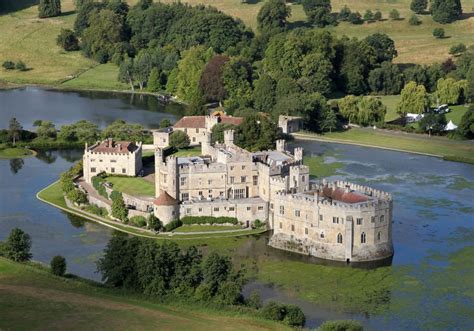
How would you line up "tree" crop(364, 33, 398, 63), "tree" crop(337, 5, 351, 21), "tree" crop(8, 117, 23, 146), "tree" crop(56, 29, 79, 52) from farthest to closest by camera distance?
"tree" crop(56, 29, 79, 52) < "tree" crop(337, 5, 351, 21) < "tree" crop(364, 33, 398, 63) < "tree" crop(8, 117, 23, 146)

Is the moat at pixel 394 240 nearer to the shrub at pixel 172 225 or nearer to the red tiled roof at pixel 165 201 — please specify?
the shrub at pixel 172 225

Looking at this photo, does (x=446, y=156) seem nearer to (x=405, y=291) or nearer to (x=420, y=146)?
(x=420, y=146)

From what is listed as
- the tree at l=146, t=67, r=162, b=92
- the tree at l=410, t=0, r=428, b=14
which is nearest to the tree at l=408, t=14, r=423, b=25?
the tree at l=410, t=0, r=428, b=14

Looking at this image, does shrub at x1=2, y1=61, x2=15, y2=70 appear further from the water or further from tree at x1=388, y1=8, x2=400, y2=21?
tree at x1=388, y1=8, x2=400, y2=21

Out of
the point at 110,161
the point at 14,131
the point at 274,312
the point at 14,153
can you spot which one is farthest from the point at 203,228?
the point at 14,131

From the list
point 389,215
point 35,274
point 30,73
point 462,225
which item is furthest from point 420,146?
point 30,73

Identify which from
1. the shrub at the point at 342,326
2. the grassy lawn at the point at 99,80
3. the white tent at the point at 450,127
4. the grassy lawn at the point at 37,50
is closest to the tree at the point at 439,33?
the white tent at the point at 450,127
